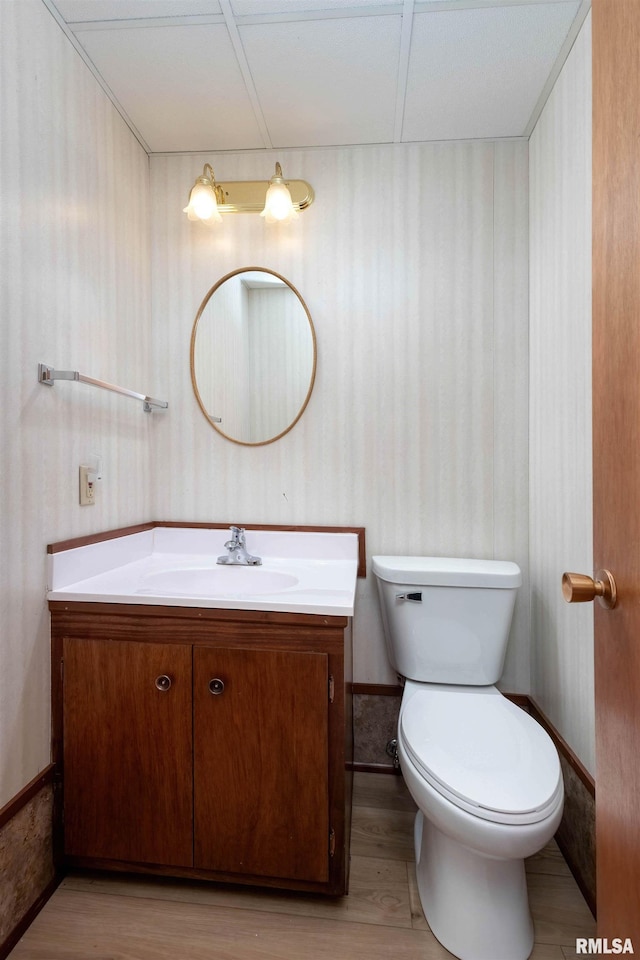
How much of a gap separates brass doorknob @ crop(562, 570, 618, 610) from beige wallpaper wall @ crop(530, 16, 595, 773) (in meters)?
0.64

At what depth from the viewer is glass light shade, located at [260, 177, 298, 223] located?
5.04 feet

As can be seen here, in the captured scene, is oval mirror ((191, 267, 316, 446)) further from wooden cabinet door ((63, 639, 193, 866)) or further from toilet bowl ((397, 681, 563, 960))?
toilet bowl ((397, 681, 563, 960))

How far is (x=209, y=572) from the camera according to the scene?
1557 mm

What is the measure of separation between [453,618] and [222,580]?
Result: 0.77 metres

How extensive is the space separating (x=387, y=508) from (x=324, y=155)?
130 cm

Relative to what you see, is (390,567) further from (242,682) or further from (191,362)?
(191,362)

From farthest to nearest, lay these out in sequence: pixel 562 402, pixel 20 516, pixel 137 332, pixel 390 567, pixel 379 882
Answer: pixel 137 332 → pixel 390 567 → pixel 562 402 → pixel 379 882 → pixel 20 516

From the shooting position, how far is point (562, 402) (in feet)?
4.47

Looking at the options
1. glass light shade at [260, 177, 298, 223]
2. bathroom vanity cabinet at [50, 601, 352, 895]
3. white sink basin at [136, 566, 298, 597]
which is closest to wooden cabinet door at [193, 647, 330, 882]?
bathroom vanity cabinet at [50, 601, 352, 895]

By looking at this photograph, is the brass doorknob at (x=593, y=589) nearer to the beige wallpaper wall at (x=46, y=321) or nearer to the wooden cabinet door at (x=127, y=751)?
the wooden cabinet door at (x=127, y=751)

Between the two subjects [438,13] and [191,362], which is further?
[191,362]

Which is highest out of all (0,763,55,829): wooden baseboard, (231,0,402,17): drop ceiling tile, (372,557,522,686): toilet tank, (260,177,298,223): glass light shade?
(231,0,402,17): drop ceiling tile

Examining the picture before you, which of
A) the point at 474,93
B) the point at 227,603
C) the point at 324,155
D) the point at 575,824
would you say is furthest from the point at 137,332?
the point at 575,824

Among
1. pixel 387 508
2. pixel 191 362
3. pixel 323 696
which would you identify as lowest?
pixel 323 696
